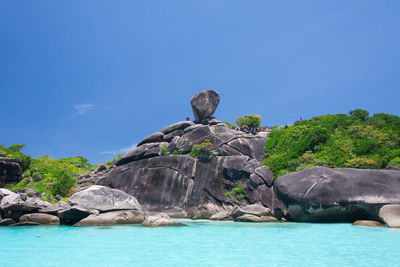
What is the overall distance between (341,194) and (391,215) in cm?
249

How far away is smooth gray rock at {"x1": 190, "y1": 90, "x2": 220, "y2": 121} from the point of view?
30.0 meters

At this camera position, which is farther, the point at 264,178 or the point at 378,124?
the point at 378,124

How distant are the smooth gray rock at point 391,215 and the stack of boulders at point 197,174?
658 cm

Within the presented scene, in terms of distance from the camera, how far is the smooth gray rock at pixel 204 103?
3003 cm

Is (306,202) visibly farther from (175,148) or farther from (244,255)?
(175,148)

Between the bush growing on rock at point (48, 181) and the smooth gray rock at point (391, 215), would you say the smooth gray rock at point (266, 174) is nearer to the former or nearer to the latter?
the smooth gray rock at point (391, 215)

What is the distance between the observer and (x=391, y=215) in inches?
468

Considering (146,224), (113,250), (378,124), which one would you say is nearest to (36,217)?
(146,224)

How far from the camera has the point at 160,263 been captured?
531 centimetres

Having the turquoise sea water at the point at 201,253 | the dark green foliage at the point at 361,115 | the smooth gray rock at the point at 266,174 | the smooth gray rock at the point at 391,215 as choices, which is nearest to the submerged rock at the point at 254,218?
the smooth gray rock at the point at 266,174

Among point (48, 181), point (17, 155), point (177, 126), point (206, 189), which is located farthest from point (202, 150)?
point (17, 155)

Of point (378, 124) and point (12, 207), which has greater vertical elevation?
point (378, 124)

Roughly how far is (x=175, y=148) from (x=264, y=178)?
9158 mm

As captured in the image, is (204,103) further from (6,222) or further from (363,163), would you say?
(6,222)
